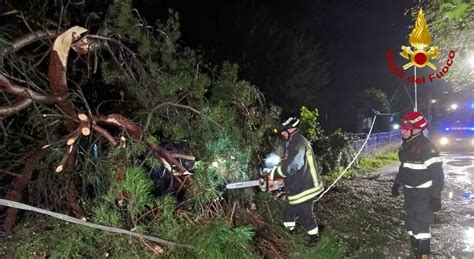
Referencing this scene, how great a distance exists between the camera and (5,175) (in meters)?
3.90

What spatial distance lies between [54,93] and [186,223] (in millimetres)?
1577

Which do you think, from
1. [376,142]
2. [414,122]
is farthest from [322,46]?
[414,122]

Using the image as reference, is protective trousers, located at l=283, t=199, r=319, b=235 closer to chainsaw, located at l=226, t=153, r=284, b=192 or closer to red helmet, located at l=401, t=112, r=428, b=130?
chainsaw, located at l=226, t=153, r=284, b=192

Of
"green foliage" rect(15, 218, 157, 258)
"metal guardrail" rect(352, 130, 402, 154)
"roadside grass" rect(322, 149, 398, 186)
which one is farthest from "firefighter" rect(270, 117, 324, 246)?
"metal guardrail" rect(352, 130, 402, 154)

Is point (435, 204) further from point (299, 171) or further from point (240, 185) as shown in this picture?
point (240, 185)

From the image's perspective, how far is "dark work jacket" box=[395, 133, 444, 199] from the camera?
13.9 ft

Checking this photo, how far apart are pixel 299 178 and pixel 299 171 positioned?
78 millimetres

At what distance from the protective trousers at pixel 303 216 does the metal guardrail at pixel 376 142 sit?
877 centimetres

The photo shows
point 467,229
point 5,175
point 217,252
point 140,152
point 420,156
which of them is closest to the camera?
point 217,252

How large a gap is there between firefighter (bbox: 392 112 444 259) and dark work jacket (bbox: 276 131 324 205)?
1036 millimetres

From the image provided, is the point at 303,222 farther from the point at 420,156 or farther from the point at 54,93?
the point at 54,93

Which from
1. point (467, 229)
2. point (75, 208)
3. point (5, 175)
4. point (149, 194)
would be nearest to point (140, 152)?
point (149, 194)

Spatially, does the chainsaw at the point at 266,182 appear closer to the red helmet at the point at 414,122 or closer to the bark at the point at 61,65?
the red helmet at the point at 414,122

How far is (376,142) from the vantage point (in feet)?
51.3
